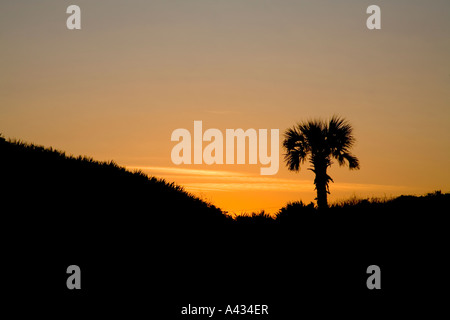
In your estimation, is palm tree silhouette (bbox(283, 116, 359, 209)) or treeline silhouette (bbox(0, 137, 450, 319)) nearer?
treeline silhouette (bbox(0, 137, 450, 319))

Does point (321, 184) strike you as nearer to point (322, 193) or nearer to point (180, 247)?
point (322, 193)

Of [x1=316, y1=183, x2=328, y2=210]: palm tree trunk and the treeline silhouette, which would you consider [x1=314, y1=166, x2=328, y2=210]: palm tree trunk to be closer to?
[x1=316, y1=183, x2=328, y2=210]: palm tree trunk

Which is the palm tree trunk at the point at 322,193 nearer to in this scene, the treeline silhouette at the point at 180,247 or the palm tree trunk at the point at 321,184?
the palm tree trunk at the point at 321,184

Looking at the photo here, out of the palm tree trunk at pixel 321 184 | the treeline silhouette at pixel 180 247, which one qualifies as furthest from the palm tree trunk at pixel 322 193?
the treeline silhouette at pixel 180 247

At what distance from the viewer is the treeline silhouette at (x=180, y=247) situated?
11.7m

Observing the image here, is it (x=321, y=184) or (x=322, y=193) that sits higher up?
(x=321, y=184)

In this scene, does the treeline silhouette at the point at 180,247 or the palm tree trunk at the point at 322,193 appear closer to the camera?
the treeline silhouette at the point at 180,247

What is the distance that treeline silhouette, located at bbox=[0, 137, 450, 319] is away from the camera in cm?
1172

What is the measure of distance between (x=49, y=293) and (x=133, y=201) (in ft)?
23.0

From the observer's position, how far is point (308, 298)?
12.2 m

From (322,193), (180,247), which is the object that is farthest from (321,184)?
(180,247)

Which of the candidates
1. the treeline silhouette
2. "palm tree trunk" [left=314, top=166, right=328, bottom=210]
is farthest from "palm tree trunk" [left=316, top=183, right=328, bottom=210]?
the treeline silhouette

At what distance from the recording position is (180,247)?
48.4ft
